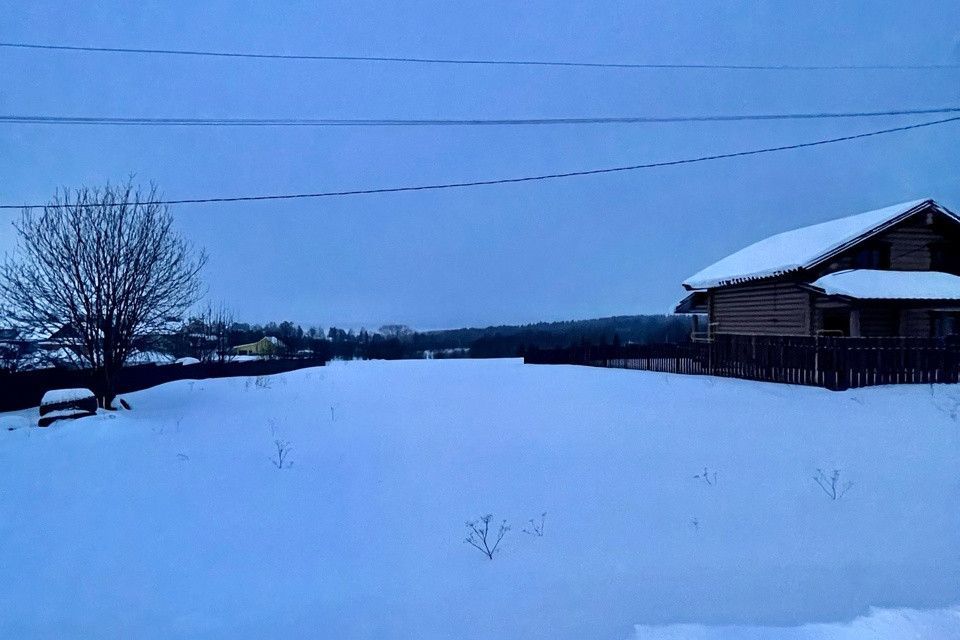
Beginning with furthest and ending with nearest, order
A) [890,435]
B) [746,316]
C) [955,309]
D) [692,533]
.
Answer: [746,316] → [955,309] → [890,435] → [692,533]

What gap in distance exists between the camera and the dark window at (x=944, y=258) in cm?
1945

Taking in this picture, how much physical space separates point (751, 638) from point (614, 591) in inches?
34.4

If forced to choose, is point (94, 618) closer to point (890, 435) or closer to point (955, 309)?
point (890, 435)

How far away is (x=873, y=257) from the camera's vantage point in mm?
19047

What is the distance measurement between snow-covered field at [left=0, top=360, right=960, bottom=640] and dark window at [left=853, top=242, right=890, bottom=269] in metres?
12.1

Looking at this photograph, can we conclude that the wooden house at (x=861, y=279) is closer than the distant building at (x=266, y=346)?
Yes

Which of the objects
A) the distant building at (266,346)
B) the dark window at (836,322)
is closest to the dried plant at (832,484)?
the dark window at (836,322)

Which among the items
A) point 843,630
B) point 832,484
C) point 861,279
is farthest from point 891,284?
point 843,630

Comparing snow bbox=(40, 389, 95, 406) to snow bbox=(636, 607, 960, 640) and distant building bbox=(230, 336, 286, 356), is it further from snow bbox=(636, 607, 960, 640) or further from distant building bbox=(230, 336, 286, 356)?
distant building bbox=(230, 336, 286, 356)

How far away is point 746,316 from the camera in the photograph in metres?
21.0

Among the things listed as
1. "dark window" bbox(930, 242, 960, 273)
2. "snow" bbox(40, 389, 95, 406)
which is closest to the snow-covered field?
"snow" bbox(40, 389, 95, 406)

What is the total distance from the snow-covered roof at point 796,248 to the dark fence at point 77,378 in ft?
74.0

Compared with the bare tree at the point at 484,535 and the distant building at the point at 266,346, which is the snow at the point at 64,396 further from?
the distant building at the point at 266,346

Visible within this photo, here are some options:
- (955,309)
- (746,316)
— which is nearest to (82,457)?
(746,316)
